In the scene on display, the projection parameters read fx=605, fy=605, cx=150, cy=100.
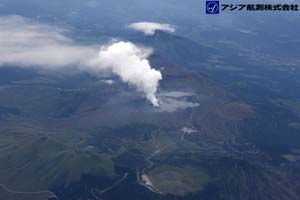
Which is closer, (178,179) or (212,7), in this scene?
(212,7)

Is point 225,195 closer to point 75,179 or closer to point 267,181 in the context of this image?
point 267,181

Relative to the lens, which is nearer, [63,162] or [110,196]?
[110,196]

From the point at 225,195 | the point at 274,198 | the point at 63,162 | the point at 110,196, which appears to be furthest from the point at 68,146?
the point at 274,198

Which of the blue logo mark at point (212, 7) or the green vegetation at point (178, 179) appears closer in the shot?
the blue logo mark at point (212, 7)

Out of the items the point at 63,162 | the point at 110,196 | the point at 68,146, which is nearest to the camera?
the point at 110,196

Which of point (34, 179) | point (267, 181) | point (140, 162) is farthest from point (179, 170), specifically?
point (34, 179)

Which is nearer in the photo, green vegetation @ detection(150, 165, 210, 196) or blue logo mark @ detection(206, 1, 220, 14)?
blue logo mark @ detection(206, 1, 220, 14)

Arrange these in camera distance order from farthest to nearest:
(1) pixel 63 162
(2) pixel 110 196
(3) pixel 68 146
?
(3) pixel 68 146 < (1) pixel 63 162 < (2) pixel 110 196

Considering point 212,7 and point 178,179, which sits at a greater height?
point 212,7

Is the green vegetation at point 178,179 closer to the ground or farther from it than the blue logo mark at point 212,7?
closer to the ground

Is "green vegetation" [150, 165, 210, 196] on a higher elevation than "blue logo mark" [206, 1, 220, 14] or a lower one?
lower
